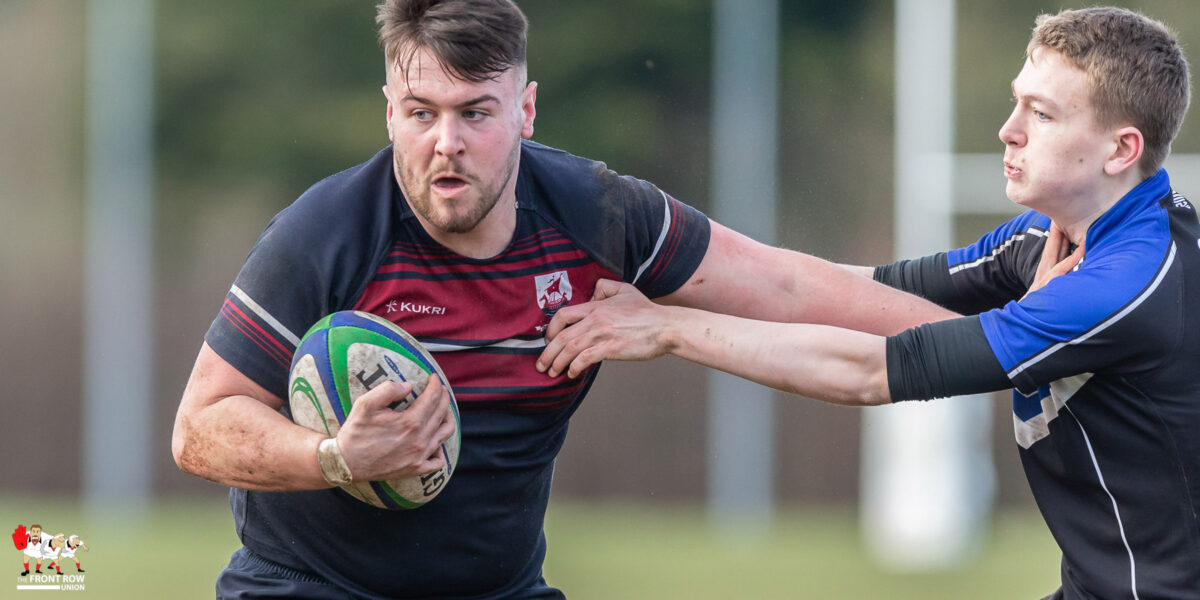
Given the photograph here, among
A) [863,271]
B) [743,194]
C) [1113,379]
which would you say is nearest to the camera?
[1113,379]

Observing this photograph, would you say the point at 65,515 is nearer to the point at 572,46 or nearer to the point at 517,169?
the point at 572,46

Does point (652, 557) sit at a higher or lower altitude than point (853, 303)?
lower

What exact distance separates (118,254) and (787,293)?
7.24 metres

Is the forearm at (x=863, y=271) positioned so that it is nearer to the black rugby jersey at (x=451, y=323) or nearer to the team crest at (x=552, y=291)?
the black rugby jersey at (x=451, y=323)

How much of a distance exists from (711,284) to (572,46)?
22.7 ft

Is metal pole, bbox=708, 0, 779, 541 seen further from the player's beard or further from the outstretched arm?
the player's beard

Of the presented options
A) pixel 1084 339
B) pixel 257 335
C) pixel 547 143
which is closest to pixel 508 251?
pixel 257 335

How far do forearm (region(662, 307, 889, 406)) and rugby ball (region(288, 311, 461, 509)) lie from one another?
0.77 metres

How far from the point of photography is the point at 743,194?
32.6 ft

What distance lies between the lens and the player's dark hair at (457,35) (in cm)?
354

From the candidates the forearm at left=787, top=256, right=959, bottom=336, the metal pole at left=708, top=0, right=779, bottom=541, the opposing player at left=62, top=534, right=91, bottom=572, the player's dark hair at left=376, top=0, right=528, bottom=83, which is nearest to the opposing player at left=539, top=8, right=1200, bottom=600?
the forearm at left=787, top=256, right=959, bottom=336

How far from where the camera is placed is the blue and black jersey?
348cm

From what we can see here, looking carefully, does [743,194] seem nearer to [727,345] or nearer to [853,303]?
[853,303]

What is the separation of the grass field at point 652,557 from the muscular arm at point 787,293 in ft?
12.0
